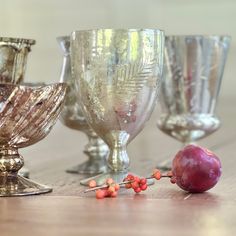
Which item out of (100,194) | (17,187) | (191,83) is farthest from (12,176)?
(191,83)

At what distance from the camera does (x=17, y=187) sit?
0.92m

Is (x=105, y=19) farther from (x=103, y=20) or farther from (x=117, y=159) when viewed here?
(x=117, y=159)

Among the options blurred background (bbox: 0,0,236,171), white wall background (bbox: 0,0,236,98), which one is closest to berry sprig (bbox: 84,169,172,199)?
blurred background (bbox: 0,0,236,171)

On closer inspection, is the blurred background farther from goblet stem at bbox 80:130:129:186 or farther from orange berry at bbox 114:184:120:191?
orange berry at bbox 114:184:120:191

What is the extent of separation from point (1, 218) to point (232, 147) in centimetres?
86

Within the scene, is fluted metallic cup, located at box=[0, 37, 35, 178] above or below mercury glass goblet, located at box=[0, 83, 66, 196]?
above

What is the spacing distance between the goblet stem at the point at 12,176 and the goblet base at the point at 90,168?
22 cm

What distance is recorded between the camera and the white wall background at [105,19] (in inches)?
103

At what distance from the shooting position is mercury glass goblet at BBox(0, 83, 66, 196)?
883 millimetres

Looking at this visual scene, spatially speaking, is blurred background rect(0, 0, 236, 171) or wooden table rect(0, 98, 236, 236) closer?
wooden table rect(0, 98, 236, 236)

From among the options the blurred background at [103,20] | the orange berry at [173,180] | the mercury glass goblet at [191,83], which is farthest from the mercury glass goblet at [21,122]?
the blurred background at [103,20]

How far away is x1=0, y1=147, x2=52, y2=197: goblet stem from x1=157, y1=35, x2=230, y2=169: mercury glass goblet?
334 millimetres

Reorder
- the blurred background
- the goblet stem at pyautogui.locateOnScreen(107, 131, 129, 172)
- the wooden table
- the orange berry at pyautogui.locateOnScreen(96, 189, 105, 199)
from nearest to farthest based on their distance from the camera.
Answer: the wooden table → the orange berry at pyautogui.locateOnScreen(96, 189, 105, 199) → the goblet stem at pyautogui.locateOnScreen(107, 131, 129, 172) → the blurred background

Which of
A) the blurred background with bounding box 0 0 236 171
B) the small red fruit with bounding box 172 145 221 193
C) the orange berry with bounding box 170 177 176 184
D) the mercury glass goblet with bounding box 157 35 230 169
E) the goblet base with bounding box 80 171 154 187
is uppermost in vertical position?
the blurred background with bounding box 0 0 236 171
